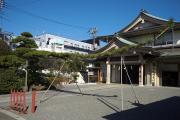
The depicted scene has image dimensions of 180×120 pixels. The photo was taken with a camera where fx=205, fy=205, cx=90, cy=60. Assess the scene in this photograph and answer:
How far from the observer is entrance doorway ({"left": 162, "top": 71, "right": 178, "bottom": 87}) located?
25.8m

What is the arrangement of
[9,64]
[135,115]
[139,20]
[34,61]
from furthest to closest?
[139,20] → [34,61] → [9,64] → [135,115]

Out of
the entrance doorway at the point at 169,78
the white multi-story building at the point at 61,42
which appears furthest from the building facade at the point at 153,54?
the white multi-story building at the point at 61,42

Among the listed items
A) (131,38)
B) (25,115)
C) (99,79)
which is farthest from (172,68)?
(25,115)

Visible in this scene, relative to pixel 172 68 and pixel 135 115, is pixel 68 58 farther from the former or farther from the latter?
pixel 172 68

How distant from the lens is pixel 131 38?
101 feet

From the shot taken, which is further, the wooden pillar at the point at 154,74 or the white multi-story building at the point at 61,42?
the white multi-story building at the point at 61,42

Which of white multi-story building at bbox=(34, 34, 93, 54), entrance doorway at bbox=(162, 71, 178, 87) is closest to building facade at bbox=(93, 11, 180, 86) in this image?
entrance doorway at bbox=(162, 71, 178, 87)

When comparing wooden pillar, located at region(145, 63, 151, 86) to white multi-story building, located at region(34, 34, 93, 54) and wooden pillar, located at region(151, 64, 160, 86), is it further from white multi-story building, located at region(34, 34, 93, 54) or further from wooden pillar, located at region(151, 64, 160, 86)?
white multi-story building, located at region(34, 34, 93, 54)

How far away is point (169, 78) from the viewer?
1045 inches

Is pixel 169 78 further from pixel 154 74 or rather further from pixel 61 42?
pixel 61 42

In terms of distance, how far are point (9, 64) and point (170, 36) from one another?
1967 cm

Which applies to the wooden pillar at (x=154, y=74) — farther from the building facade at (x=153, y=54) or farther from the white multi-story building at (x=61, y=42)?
the white multi-story building at (x=61, y=42)

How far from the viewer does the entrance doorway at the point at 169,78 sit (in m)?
25.8

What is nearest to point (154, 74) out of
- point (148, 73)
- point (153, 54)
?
point (148, 73)
